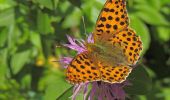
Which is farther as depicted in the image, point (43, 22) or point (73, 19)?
point (73, 19)

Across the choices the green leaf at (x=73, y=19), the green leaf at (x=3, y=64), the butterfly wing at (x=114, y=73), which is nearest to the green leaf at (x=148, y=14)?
the green leaf at (x=73, y=19)

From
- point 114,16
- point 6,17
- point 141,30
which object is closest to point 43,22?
point 6,17

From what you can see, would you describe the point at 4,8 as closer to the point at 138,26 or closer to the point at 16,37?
the point at 16,37

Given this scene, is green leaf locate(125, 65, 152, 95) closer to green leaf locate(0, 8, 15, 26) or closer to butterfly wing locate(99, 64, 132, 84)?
butterfly wing locate(99, 64, 132, 84)

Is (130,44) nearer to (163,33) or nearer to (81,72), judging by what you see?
(81,72)

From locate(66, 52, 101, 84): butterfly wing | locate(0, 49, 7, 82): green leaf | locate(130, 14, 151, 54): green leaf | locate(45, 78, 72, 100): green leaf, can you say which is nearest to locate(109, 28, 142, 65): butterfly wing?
locate(66, 52, 101, 84): butterfly wing

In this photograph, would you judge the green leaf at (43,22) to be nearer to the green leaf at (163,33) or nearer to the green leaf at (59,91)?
the green leaf at (59,91)
